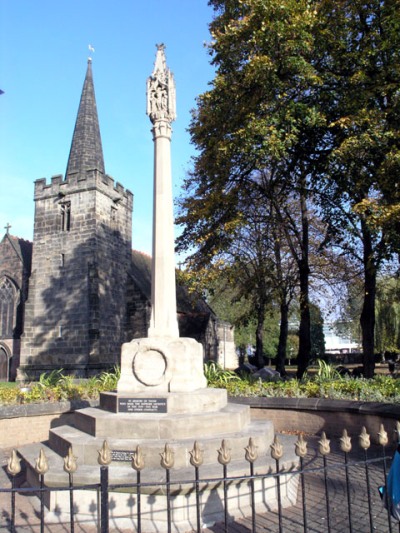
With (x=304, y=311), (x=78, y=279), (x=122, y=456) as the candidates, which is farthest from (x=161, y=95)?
(x=78, y=279)

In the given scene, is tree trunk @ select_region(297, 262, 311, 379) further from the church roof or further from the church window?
the church roof

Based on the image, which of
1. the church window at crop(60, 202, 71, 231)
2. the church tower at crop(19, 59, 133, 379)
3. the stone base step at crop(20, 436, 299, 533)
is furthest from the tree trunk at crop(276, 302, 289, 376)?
the church window at crop(60, 202, 71, 231)

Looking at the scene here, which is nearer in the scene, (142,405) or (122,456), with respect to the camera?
(122,456)

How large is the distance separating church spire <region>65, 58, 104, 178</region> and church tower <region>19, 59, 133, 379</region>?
66mm

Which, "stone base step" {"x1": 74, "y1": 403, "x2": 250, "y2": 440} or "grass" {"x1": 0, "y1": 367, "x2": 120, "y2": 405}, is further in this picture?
"grass" {"x1": 0, "y1": 367, "x2": 120, "y2": 405}

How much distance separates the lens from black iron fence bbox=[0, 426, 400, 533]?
332 cm

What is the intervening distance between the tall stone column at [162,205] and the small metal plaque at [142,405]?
47.4 inches

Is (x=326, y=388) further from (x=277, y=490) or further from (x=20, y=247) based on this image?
(x=20, y=247)

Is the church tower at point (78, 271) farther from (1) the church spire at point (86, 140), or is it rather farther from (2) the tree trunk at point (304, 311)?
(2) the tree trunk at point (304, 311)

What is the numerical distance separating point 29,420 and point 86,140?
75.8ft

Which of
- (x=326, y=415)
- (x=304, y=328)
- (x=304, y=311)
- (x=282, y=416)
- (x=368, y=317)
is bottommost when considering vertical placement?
(x=282, y=416)

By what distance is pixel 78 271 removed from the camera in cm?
2555

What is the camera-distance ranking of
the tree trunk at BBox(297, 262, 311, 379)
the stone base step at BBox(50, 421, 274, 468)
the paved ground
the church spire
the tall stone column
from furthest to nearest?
the church spire < the tree trunk at BBox(297, 262, 311, 379) < the tall stone column < the stone base step at BBox(50, 421, 274, 468) < the paved ground

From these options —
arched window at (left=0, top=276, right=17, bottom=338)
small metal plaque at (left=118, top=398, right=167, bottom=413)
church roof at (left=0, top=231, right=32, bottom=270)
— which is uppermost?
church roof at (left=0, top=231, right=32, bottom=270)
